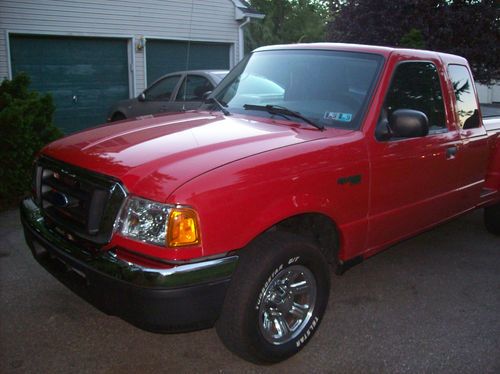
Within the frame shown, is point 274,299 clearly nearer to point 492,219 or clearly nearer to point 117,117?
point 492,219

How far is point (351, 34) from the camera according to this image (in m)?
13.1

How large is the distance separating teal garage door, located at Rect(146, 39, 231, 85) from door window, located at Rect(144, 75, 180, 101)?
9.49 feet

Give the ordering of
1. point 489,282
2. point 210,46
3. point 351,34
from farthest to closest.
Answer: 1. point 210,46
2. point 351,34
3. point 489,282

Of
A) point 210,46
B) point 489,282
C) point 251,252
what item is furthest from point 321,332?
point 210,46

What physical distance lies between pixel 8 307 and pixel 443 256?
380 cm

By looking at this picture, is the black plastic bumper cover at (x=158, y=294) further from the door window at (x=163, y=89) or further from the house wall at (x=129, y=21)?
the house wall at (x=129, y=21)

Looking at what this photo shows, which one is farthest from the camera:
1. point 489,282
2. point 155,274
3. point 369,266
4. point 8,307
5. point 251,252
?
point 369,266

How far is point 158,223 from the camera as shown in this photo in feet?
8.67

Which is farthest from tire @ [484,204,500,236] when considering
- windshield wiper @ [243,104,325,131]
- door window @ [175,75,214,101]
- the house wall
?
the house wall

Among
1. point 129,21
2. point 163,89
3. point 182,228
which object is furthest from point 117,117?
point 182,228

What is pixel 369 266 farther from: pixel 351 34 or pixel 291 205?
pixel 351 34

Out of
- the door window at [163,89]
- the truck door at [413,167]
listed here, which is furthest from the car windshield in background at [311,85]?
the door window at [163,89]

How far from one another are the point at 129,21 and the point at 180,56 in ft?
5.45

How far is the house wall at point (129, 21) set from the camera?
1129 cm
